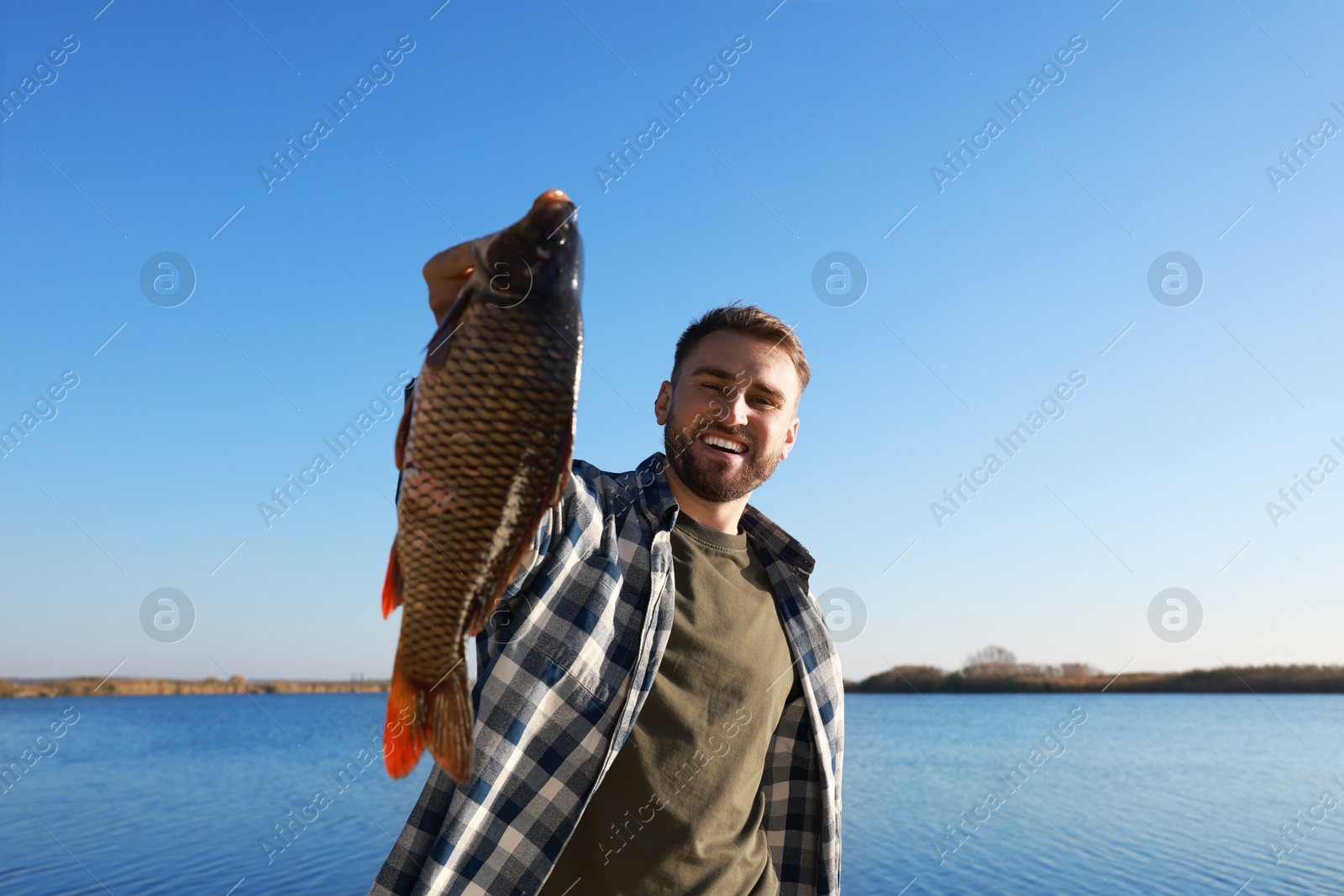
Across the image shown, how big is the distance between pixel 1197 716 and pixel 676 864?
6014 cm

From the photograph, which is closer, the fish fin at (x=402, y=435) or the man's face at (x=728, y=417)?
the fish fin at (x=402, y=435)

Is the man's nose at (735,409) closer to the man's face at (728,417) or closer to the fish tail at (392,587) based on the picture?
the man's face at (728,417)

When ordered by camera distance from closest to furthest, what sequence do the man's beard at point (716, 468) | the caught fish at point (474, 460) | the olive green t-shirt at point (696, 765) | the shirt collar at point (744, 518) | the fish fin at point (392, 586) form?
the caught fish at point (474, 460) → the fish fin at point (392, 586) → the olive green t-shirt at point (696, 765) → the shirt collar at point (744, 518) → the man's beard at point (716, 468)

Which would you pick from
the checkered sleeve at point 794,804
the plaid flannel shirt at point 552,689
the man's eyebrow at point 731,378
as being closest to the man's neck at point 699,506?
the plaid flannel shirt at point 552,689

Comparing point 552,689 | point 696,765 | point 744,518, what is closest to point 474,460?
point 552,689

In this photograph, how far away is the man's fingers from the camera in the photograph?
1.58 meters

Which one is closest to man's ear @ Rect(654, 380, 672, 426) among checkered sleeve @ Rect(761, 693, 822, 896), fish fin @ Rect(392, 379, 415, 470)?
checkered sleeve @ Rect(761, 693, 822, 896)

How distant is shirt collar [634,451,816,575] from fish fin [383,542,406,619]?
4.26 ft

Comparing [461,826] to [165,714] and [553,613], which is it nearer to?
[553,613]

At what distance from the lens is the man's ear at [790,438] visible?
125 inches

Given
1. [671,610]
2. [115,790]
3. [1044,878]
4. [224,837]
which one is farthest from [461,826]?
[115,790]

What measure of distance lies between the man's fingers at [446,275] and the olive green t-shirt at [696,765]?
135 cm

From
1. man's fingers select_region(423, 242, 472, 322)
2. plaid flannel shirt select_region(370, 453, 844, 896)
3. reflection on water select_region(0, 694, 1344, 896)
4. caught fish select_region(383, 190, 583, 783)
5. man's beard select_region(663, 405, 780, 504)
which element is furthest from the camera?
reflection on water select_region(0, 694, 1344, 896)

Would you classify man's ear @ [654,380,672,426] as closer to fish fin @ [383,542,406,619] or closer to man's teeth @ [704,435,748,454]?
man's teeth @ [704,435,748,454]
